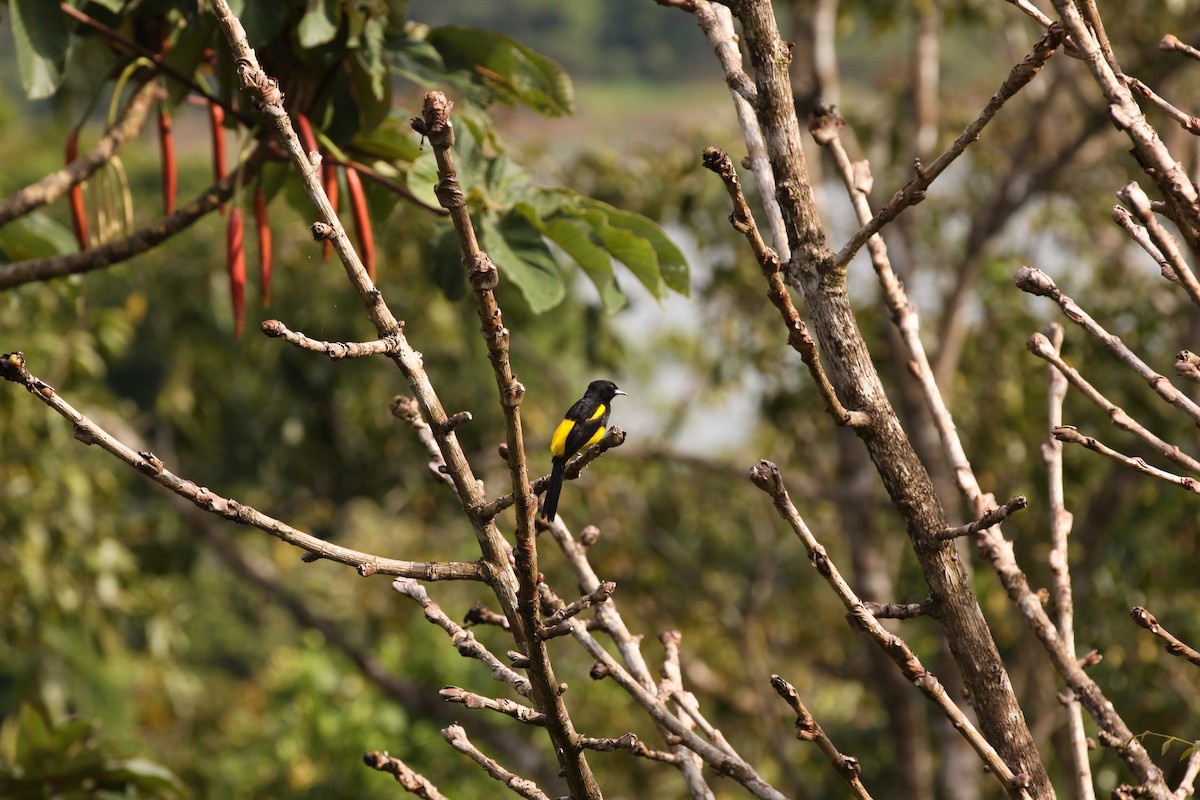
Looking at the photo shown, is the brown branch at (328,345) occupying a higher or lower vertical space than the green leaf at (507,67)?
lower

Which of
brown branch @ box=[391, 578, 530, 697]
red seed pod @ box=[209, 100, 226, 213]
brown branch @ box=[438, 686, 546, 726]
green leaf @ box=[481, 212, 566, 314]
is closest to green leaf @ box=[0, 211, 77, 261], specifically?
red seed pod @ box=[209, 100, 226, 213]

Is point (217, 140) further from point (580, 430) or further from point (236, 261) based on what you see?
point (580, 430)

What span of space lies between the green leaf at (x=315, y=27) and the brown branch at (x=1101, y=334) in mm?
1239

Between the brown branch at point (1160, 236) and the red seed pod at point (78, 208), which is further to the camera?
the red seed pod at point (78, 208)

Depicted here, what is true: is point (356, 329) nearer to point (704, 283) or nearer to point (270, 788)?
point (704, 283)

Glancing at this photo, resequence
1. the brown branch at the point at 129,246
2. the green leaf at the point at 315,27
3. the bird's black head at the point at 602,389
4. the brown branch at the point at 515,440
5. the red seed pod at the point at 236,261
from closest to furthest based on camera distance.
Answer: the brown branch at the point at 515,440
the bird's black head at the point at 602,389
the green leaf at the point at 315,27
the brown branch at the point at 129,246
the red seed pod at the point at 236,261

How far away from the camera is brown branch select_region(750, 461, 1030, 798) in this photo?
1.54m

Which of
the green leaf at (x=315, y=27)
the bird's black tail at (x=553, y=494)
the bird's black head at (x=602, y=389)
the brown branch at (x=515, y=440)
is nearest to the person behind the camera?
the brown branch at (x=515, y=440)

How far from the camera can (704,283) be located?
8609 millimetres

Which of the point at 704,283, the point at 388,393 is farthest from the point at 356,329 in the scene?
the point at 704,283

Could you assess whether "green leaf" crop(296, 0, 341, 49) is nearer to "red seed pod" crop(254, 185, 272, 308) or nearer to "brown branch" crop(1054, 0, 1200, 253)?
"red seed pod" crop(254, 185, 272, 308)

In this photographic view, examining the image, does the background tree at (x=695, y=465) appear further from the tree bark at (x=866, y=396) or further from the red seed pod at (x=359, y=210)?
the tree bark at (x=866, y=396)

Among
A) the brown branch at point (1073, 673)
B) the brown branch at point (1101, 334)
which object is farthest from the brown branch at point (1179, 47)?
the brown branch at point (1073, 673)

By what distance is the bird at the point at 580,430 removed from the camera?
183 centimetres
